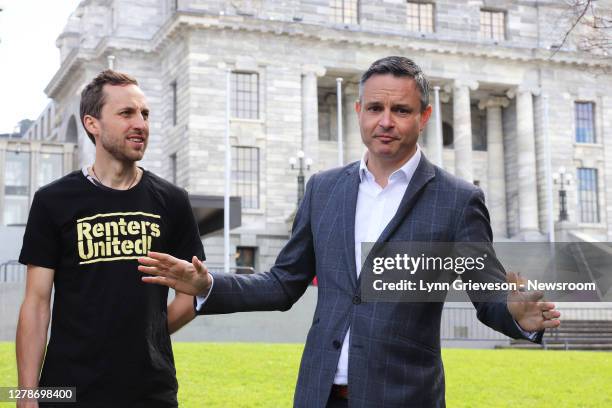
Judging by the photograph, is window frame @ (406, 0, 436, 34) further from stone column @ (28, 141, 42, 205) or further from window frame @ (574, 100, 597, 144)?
stone column @ (28, 141, 42, 205)

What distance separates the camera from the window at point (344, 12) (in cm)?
4838

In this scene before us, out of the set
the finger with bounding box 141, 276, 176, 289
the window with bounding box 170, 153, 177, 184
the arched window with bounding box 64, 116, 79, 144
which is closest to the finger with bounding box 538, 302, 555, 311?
the finger with bounding box 141, 276, 176, 289

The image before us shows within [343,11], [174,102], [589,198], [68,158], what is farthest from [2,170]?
[589,198]

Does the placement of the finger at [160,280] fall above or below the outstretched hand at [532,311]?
above

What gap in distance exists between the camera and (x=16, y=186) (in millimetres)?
50562

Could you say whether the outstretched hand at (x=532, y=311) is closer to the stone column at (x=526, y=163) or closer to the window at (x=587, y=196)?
the stone column at (x=526, y=163)

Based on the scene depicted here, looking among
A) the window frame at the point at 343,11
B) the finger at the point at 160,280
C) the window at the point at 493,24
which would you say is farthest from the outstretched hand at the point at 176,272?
the window at the point at 493,24

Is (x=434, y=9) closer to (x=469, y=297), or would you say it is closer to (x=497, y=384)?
(x=497, y=384)

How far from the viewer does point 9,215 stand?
50469 mm

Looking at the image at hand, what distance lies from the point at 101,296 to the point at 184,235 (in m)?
0.68

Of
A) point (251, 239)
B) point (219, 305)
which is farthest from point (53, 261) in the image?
point (251, 239)

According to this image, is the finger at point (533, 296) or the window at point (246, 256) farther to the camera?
the window at point (246, 256)

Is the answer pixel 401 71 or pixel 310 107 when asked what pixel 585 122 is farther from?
pixel 401 71

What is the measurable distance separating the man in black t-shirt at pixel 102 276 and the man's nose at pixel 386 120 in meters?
1.42
